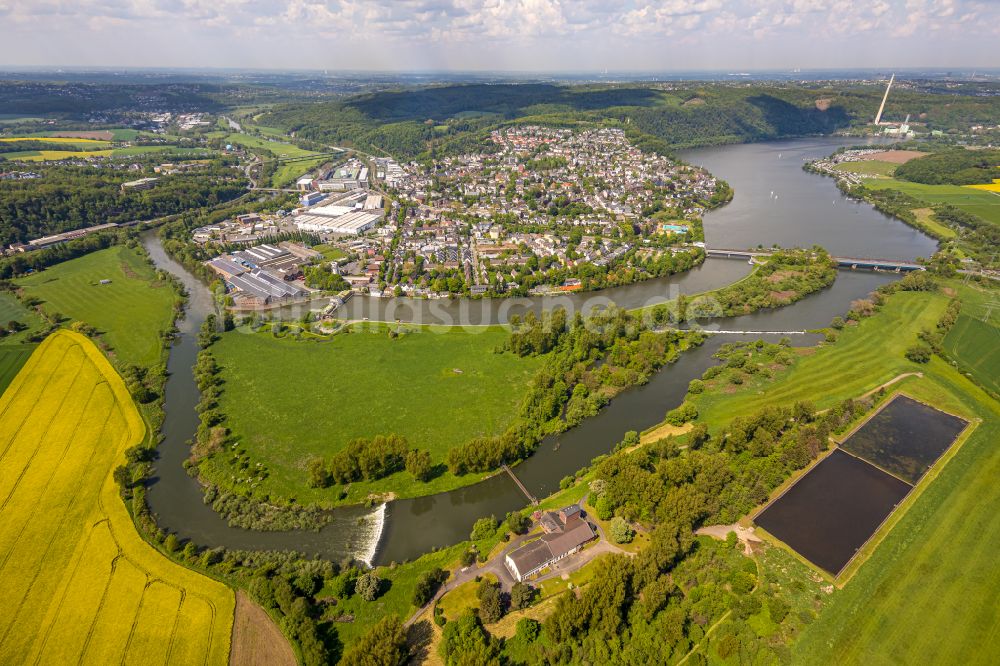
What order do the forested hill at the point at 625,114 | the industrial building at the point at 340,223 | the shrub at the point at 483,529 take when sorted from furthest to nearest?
the forested hill at the point at 625,114 < the industrial building at the point at 340,223 < the shrub at the point at 483,529

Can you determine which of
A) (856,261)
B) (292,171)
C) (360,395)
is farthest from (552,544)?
(292,171)

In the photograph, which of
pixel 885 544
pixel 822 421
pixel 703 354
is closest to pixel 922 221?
pixel 703 354

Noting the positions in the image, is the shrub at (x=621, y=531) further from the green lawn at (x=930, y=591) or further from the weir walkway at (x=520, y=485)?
the green lawn at (x=930, y=591)

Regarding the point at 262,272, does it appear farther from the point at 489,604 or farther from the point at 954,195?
the point at 954,195

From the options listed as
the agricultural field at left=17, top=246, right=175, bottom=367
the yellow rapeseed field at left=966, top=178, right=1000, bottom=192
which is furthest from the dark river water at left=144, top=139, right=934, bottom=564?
the yellow rapeseed field at left=966, top=178, right=1000, bottom=192

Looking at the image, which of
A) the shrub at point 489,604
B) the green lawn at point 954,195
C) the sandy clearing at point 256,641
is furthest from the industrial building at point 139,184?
the green lawn at point 954,195

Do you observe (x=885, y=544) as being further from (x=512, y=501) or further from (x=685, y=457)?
(x=512, y=501)
